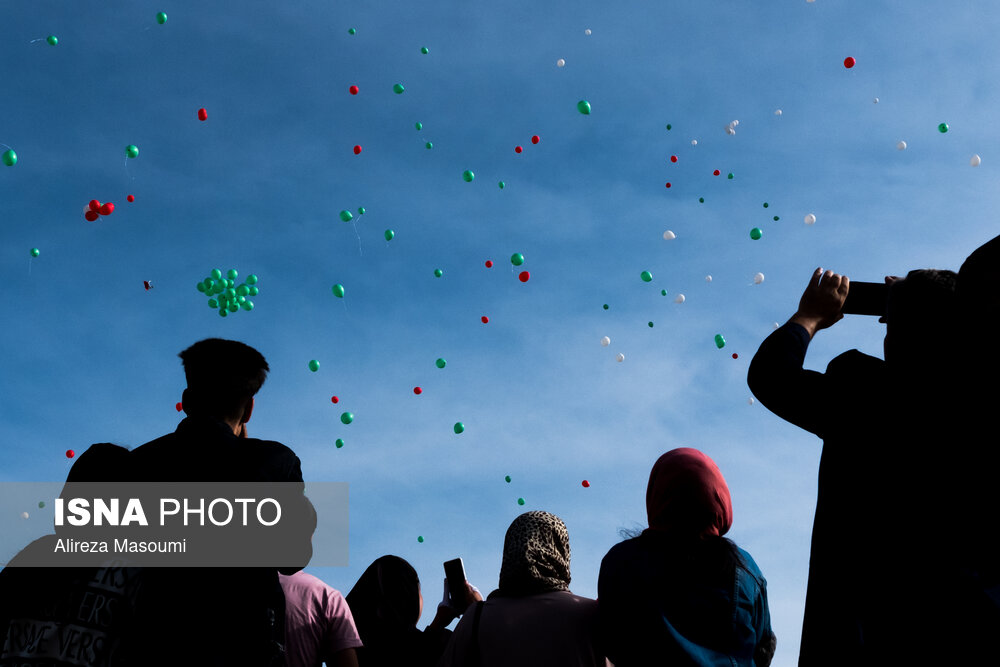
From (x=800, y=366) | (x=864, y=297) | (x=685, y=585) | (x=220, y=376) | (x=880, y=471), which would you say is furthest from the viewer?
(x=220, y=376)

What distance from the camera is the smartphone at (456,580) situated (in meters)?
3.23

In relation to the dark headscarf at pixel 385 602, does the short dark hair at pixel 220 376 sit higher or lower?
higher

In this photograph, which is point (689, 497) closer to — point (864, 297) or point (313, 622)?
point (864, 297)

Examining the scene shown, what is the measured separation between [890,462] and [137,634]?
5.89 ft

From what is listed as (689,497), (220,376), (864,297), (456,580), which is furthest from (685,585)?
(220,376)

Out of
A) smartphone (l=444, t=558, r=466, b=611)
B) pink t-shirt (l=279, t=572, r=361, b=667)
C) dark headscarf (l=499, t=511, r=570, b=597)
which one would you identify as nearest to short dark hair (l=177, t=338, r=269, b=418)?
pink t-shirt (l=279, t=572, r=361, b=667)

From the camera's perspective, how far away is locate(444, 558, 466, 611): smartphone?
3.23 m

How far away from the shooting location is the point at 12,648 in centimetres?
210

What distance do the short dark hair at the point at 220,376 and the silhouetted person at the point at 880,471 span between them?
4.77 ft

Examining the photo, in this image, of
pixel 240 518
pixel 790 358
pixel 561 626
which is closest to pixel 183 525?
pixel 240 518

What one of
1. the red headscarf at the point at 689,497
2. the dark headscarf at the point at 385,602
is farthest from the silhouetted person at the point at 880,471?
the dark headscarf at the point at 385,602

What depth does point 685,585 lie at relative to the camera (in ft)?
7.38

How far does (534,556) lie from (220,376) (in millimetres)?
1123

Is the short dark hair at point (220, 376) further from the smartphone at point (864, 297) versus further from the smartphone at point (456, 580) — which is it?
the smartphone at point (864, 297)
